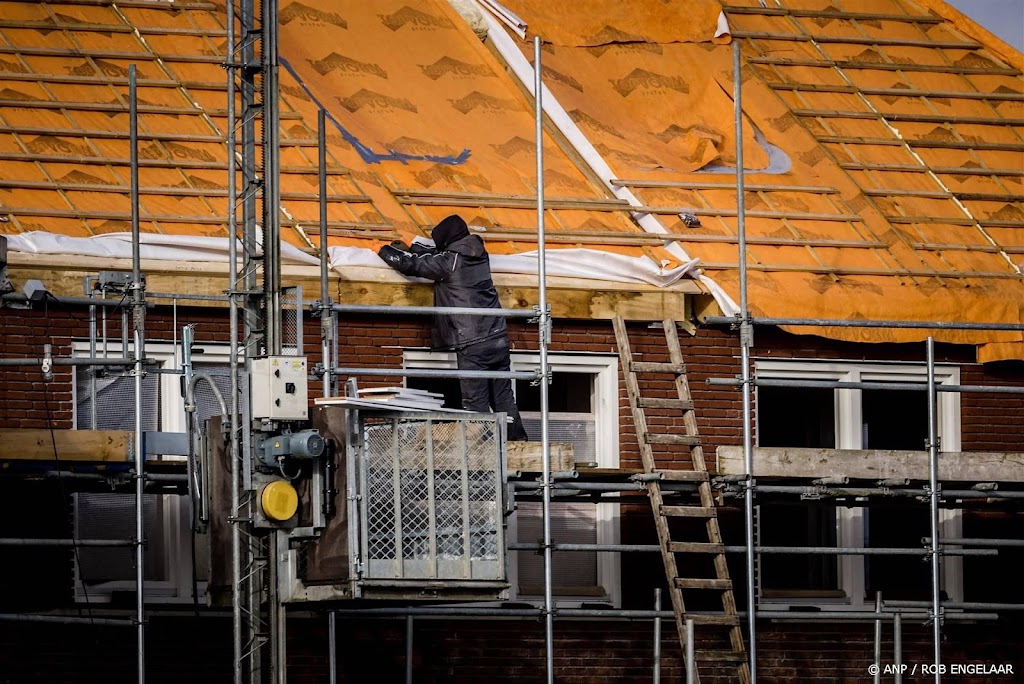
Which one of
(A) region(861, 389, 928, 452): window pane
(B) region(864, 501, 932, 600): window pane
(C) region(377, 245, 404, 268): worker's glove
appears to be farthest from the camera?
(A) region(861, 389, 928, 452): window pane

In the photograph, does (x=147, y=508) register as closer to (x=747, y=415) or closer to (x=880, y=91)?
(x=747, y=415)

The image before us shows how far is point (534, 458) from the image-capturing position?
1709 centimetres

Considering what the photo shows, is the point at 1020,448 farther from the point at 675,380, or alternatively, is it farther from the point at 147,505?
the point at 147,505

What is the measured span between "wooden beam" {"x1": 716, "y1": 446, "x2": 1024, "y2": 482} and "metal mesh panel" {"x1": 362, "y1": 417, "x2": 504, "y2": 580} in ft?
9.20

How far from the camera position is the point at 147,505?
59.4ft

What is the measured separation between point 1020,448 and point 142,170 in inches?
350

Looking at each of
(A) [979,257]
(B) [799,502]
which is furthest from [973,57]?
(B) [799,502]

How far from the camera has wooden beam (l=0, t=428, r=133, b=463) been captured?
53.4 ft

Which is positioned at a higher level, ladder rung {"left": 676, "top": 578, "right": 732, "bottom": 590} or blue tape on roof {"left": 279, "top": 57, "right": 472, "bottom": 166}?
blue tape on roof {"left": 279, "top": 57, "right": 472, "bottom": 166}

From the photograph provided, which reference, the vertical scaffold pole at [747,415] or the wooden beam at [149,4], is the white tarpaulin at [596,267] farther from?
the wooden beam at [149,4]

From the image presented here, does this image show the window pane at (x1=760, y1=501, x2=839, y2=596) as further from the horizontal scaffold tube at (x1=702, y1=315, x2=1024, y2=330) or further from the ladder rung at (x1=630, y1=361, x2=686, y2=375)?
the ladder rung at (x1=630, y1=361, x2=686, y2=375)

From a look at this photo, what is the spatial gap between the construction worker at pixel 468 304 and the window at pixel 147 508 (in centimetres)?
197

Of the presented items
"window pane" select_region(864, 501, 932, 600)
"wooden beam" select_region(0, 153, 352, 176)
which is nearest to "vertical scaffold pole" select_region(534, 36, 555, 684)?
"wooden beam" select_region(0, 153, 352, 176)

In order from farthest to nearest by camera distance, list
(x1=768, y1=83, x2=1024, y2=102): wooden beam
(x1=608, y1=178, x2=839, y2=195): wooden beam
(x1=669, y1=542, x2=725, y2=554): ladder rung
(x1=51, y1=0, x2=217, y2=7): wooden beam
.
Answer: (x1=768, y1=83, x2=1024, y2=102): wooden beam, (x1=608, y1=178, x2=839, y2=195): wooden beam, (x1=51, y1=0, x2=217, y2=7): wooden beam, (x1=669, y1=542, x2=725, y2=554): ladder rung
